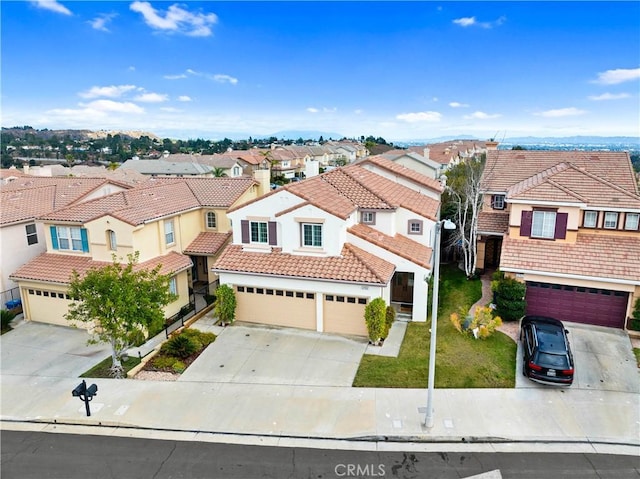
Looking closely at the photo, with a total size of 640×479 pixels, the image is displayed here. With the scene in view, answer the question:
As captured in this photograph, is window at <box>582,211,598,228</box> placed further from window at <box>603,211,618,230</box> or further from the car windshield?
the car windshield

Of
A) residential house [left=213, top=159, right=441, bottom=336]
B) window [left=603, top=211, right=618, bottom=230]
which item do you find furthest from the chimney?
window [left=603, top=211, right=618, bottom=230]

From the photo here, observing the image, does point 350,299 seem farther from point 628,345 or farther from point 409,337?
point 628,345

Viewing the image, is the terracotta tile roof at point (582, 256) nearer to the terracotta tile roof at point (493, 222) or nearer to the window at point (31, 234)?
the terracotta tile roof at point (493, 222)

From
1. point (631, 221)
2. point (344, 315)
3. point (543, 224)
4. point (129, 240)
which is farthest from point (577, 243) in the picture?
point (129, 240)

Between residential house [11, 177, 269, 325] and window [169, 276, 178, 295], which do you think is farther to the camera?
window [169, 276, 178, 295]

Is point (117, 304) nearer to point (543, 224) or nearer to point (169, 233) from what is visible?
point (169, 233)

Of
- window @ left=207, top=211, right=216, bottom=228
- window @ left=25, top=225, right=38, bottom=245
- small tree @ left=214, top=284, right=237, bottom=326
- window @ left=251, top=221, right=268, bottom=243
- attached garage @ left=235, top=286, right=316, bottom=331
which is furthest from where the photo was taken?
window @ left=207, top=211, right=216, bottom=228

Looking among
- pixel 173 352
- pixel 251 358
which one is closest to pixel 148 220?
pixel 173 352
